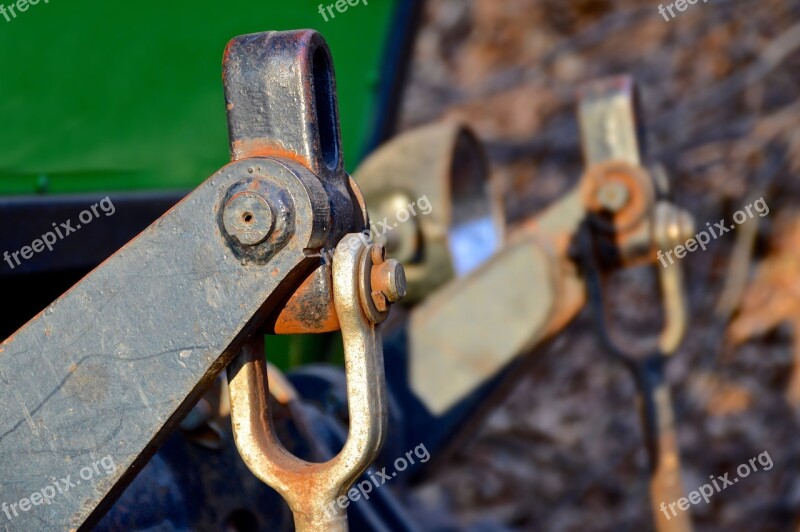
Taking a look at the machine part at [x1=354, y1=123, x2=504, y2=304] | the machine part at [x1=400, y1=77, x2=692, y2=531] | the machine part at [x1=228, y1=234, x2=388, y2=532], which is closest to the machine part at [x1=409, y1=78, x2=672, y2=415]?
the machine part at [x1=400, y1=77, x2=692, y2=531]

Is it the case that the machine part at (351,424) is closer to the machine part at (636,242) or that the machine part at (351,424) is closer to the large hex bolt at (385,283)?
the large hex bolt at (385,283)

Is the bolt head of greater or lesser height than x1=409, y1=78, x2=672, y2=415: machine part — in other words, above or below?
below

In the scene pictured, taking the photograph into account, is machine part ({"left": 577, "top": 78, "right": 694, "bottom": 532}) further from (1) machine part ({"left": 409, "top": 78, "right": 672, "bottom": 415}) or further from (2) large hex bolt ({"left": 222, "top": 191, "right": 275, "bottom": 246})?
(2) large hex bolt ({"left": 222, "top": 191, "right": 275, "bottom": 246})

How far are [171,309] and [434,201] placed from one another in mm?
949

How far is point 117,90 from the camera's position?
4.48ft

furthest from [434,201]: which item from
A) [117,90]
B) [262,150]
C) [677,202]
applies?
[677,202]

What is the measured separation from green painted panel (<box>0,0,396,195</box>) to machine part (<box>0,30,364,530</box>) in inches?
20.0

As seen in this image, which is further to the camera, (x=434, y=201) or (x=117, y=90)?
(x=434, y=201)

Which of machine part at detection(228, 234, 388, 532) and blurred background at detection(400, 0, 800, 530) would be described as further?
blurred background at detection(400, 0, 800, 530)

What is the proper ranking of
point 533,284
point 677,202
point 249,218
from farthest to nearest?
point 677,202, point 533,284, point 249,218

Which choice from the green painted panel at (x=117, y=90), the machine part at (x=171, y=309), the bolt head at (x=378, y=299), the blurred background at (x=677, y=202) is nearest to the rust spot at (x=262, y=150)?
the machine part at (x=171, y=309)

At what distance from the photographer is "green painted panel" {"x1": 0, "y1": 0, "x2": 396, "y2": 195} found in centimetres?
123

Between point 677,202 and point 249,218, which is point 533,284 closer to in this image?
point 249,218

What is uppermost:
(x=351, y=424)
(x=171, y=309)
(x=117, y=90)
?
(x=117, y=90)
